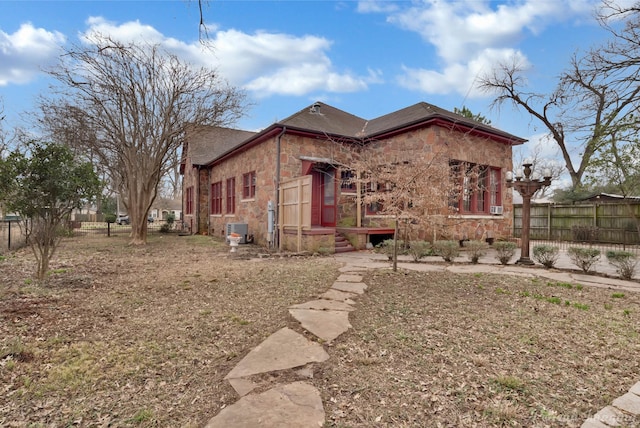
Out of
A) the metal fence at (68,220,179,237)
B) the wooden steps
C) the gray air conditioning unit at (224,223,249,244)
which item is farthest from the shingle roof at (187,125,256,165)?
the wooden steps

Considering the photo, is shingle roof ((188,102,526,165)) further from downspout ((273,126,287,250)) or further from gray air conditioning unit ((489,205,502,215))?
gray air conditioning unit ((489,205,502,215))

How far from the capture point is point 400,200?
18.4ft

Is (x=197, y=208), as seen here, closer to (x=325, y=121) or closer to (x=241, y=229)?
(x=241, y=229)

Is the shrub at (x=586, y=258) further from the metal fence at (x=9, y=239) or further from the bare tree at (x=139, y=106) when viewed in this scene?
the metal fence at (x=9, y=239)

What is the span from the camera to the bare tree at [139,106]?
10688mm

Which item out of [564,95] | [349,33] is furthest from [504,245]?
[349,33]

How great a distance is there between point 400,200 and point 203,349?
3884 millimetres

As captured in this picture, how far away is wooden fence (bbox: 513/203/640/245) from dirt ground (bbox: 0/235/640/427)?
10.1 meters

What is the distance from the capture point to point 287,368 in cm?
242

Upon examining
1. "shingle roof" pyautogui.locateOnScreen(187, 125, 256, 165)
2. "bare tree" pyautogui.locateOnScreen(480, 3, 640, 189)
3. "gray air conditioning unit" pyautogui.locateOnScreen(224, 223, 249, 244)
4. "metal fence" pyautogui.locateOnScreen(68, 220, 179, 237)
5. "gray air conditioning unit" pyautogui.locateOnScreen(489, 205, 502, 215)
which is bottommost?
"metal fence" pyautogui.locateOnScreen(68, 220, 179, 237)

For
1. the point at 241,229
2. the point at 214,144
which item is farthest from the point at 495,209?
the point at 214,144

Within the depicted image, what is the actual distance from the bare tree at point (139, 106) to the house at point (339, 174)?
0.93 meters

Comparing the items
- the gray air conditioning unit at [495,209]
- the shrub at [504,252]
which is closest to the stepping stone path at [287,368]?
the shrub at [504,252]

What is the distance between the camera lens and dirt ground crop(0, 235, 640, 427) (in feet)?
6.58
